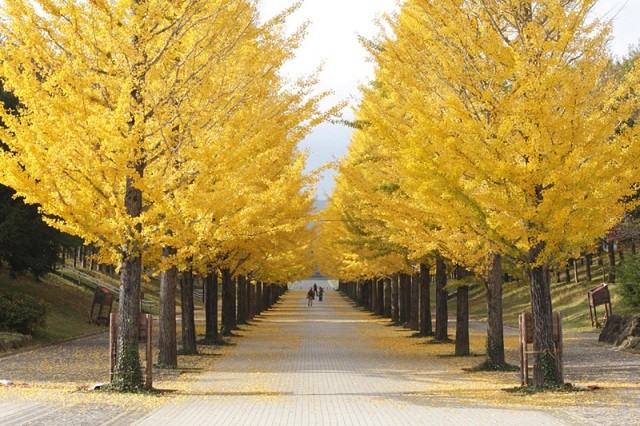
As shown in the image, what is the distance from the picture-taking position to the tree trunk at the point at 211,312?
94.2 ft

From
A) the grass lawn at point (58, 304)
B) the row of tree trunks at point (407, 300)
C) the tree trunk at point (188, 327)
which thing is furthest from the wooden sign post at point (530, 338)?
the grass lawn at point (58, 304)

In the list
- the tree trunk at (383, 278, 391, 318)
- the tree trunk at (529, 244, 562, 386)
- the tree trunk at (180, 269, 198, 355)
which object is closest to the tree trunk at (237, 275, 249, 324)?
the tree trunk at (383, 278, 391, 318)

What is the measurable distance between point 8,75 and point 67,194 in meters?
1.95

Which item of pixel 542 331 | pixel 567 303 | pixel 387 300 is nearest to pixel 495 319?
pixel 542 331

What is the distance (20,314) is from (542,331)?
16.4 m

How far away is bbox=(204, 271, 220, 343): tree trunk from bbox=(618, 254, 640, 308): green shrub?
49.5 ft

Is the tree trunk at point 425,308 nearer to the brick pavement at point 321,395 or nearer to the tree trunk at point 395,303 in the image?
the brick pavement at point 321,395

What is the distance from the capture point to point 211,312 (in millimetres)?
29328

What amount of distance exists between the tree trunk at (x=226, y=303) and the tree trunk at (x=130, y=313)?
1755 centimetres

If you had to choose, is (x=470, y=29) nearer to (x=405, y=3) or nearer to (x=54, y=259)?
(x=405, y=3)

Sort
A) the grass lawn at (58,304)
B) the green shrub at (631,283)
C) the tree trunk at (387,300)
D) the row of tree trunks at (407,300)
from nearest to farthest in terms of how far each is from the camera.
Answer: the grass lawn at (58,304), the row of tree trunks at (407,300), the green shrub at (631,283), the tree trunk at (387,300)

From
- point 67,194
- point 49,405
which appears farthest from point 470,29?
point 49,405

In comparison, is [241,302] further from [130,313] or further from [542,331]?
[542,331]

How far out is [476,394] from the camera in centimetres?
1448
